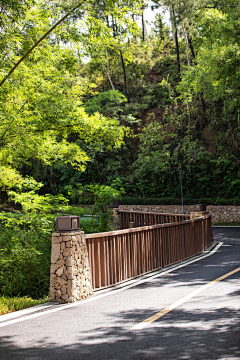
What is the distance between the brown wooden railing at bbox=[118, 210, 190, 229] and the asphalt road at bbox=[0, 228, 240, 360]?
6.88m

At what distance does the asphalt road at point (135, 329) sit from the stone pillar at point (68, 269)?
0.34m

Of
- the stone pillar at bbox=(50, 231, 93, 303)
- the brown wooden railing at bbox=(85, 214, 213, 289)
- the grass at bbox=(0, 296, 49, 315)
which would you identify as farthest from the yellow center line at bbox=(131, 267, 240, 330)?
the grass at bbox=(0, 296, 49, 315)

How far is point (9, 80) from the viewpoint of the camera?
10.8 m

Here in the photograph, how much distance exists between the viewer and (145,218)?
15.8 meters

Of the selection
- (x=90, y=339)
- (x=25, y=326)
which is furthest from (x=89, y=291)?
(x=90, y=339)

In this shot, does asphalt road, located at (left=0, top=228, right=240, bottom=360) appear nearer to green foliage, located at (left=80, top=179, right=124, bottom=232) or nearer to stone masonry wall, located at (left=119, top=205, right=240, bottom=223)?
green foliage, located at (left=80, top=179, right=124, bottom=232)

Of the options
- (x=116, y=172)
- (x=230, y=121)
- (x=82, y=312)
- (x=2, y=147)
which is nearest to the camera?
(x=82, y=312)

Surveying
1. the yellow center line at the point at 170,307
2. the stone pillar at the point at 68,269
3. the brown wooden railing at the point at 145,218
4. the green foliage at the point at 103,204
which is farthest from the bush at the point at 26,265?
the brown wooden railing at the point at 145,218

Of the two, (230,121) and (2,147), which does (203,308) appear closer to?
(2,147)

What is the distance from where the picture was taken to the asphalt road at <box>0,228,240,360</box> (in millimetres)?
3960

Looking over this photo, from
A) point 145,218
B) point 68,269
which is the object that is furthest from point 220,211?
point 68,269

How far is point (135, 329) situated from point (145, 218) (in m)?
11.1

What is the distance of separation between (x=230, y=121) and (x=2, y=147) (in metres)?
23.6

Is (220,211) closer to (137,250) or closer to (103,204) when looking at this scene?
(103,204)
